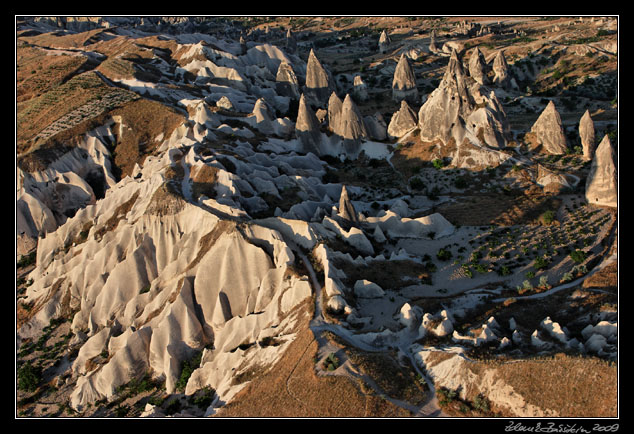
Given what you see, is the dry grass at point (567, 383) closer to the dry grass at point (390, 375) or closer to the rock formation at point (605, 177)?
the dry grass at point (390, 375)

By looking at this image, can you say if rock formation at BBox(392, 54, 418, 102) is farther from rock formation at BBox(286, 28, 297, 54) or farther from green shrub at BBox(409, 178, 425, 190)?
rock formation at BBox(286, 28, 297, 54)

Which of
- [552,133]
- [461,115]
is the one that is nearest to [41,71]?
[461,115]

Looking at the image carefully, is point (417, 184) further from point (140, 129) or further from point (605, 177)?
A: point (140, 129)

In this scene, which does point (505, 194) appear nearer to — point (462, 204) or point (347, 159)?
point (462, 204)

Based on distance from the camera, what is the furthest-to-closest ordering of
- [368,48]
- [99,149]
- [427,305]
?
[368,48] → [99,149] → [427,305]

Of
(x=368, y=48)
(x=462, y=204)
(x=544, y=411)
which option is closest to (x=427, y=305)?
(x=544, y=411)

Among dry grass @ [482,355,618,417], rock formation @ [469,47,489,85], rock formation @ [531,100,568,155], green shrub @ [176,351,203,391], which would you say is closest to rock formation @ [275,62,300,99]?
rock formation @ [469,47,489,85]

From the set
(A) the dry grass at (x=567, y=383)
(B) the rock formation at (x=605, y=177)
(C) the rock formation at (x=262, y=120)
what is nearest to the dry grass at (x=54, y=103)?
(C) the rock formation at (x=262, y=120)
